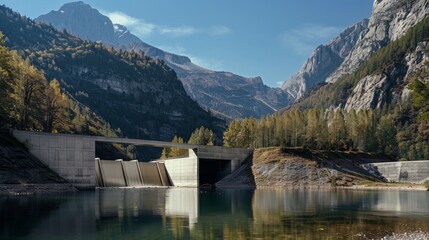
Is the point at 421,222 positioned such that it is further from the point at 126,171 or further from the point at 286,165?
the point at 126,171

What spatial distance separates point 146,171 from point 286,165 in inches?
1747

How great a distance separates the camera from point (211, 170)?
137 meters

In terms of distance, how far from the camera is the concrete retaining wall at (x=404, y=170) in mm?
104938

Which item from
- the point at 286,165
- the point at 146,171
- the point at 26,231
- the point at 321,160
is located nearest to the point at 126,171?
the point at 146,171

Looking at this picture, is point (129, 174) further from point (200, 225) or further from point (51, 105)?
point (200, 225)

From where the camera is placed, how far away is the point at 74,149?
94000 mm

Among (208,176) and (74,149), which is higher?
(74,149)

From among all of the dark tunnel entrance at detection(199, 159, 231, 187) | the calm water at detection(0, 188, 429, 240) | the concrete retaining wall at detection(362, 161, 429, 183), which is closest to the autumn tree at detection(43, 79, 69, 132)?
the dark tunnel entrance at detection(199, 159, 231, 187)

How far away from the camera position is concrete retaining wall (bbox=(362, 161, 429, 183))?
10494cm

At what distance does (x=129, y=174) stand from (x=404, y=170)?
78682 mm

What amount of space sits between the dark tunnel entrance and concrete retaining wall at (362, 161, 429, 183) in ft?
147

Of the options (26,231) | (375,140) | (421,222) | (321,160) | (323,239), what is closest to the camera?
(323,239)

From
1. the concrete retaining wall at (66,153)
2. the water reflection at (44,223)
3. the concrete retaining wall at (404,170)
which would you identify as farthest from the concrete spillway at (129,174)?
the water reflection at (44,223)

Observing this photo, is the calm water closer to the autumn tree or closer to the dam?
the dam
